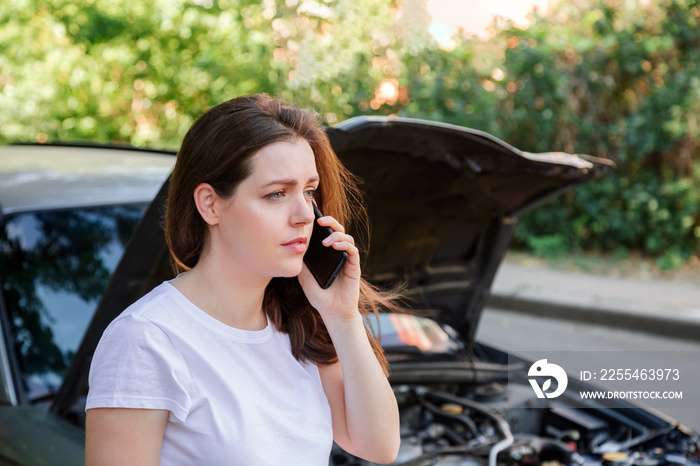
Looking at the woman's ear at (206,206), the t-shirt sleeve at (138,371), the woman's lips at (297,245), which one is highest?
the woman's ear at (206,206)

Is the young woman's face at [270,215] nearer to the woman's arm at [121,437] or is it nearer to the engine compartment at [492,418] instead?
the woman's arm at [121,437]

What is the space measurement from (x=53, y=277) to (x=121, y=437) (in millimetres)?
1539

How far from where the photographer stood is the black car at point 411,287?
78.1 inches

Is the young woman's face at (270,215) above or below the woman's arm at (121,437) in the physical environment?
above

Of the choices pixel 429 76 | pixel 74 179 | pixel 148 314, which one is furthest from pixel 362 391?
pixel 429 76

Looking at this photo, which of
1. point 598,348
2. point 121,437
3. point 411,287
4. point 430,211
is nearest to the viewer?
point 121,437

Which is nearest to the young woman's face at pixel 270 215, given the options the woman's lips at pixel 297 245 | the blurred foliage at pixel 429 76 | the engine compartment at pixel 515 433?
the woman's lips at pixel 297 245

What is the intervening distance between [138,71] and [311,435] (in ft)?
31.2

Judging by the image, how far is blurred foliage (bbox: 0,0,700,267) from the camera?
8180 millimetres

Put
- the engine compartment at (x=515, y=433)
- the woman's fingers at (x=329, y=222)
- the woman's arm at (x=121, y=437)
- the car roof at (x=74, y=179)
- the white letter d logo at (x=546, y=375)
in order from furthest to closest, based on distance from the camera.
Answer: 1. the white letter d logo at (x=546, y=375)
2. the car roof at (x=74, y=179)
3. the engine compartment at (x=515, y=433)
4. the woman's fingers at (x=329, y=222)
5. the woman's arm at (x=121, y=437)

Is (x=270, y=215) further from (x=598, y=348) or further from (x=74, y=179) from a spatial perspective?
(x=598, y=348)

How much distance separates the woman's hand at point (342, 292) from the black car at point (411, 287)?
1.33ft

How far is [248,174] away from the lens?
137 centimetres

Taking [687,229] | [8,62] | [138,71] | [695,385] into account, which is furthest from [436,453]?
[8,62]
